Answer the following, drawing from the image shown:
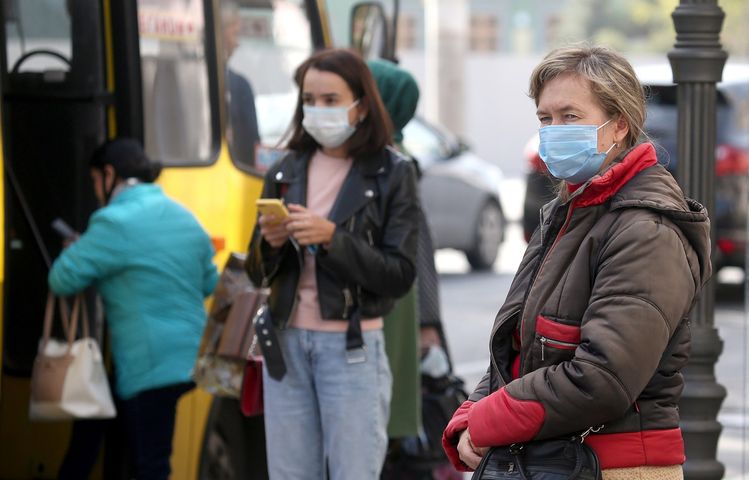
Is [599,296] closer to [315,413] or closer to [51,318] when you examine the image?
[315,413]

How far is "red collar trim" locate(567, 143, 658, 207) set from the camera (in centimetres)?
296

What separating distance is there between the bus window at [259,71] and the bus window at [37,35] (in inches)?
28.1

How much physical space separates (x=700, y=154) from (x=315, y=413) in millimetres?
1704

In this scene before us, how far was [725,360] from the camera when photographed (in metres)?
11.0

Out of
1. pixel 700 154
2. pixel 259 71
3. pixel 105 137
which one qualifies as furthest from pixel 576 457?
pixel 259 71

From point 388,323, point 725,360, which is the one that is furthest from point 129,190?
point 725,360

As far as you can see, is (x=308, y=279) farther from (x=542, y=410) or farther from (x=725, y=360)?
(x=725, y=360)

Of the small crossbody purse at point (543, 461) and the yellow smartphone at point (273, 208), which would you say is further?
the yellow smartphone at point (273, 208)

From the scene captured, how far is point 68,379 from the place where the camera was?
213 inches

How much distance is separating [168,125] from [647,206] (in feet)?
10.9

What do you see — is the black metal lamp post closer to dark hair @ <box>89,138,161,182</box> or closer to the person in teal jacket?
the person in teal jacket

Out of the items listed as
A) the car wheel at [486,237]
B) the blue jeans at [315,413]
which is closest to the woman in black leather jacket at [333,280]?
the blue jeans at [315,413]

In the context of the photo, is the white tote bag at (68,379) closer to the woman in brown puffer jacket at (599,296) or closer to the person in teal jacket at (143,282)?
the person in teal jacket at (143,282)

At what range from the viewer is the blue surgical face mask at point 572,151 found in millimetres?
3000
